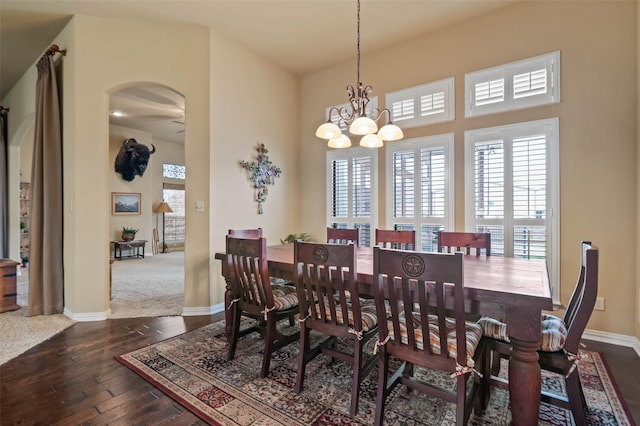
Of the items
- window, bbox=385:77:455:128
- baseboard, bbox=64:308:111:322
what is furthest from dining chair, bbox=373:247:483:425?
baseboard, bbox=64:308:111:322

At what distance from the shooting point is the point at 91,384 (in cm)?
207

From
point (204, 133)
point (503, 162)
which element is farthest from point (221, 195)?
point (503, 162)

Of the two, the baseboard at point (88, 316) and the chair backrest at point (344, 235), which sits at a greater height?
the chair backrest at point (344, 235)

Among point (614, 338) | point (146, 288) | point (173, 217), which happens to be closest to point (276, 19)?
point (146, 288)

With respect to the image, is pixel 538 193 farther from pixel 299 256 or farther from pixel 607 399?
pixel 299 256

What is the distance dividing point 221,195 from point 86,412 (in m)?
2.39

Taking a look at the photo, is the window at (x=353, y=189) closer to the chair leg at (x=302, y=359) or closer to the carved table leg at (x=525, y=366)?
the chair leg at (x=302, y=359)

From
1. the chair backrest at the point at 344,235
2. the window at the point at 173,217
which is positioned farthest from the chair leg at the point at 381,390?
the window at the point at 173,217

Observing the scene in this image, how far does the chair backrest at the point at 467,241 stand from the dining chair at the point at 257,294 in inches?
58.7

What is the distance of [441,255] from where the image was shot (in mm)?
1428

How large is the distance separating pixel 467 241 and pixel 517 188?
3.17 ft

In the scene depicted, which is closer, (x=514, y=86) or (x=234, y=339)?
(x=234, y=339)

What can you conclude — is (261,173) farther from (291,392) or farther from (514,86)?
(514,86)

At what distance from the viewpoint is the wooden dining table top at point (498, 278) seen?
146cm
